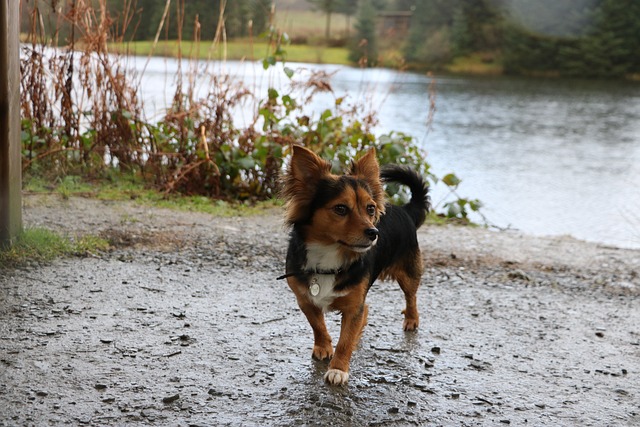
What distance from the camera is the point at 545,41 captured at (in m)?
11.9

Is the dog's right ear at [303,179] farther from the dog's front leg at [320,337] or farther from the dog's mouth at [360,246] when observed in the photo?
the dog's front leg at [320,337]

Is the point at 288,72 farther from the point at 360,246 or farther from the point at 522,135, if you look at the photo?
the point at 522,135

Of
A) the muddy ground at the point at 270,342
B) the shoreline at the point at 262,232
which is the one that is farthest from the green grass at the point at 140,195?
the muddy ground at the point at 270,342

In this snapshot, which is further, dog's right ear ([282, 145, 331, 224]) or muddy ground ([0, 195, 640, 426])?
dog's right ear ([282, 145, 331, 224])

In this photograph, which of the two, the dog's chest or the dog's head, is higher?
the dog's head

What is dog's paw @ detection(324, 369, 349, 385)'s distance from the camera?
9.12 ft

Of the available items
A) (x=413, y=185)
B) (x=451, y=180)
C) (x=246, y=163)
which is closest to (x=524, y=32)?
(x=451, y=180)

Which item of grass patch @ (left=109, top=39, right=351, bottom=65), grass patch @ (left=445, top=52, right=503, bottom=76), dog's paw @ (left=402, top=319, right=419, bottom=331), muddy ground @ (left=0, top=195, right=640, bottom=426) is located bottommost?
muddy ground @ (left=0, top=195, right=640, bottom=426)

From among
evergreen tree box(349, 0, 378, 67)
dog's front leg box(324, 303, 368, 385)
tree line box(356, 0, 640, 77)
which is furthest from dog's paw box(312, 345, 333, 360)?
tree line box(356, 0, 640, 77)

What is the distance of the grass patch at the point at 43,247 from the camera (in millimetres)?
3893

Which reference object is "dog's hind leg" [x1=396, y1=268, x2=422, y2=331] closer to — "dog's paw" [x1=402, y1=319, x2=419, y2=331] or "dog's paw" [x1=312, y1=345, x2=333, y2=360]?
"dog's paw" [x1=402, y1=319, x2=419, y2=331]

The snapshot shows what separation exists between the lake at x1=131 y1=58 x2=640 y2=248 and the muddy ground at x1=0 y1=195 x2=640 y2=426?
1.95 m

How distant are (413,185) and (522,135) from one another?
23.0 ft

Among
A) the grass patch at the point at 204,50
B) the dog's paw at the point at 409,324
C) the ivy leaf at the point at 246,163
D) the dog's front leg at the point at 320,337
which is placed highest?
the grass patch at the point at 204,50
